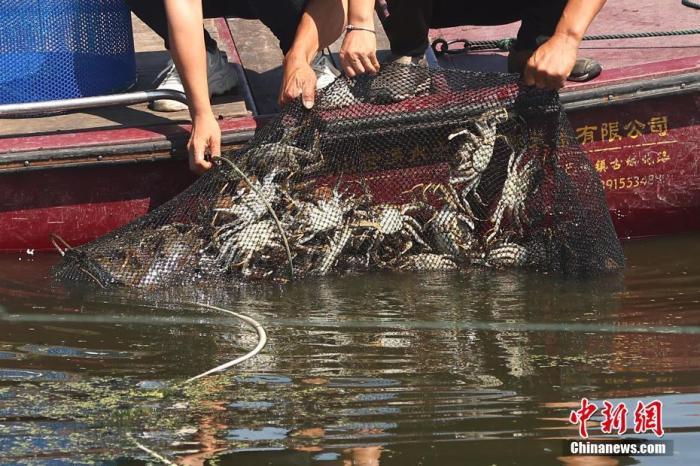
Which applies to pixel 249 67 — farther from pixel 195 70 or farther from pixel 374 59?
pixel 374 59

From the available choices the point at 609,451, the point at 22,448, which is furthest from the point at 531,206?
the point at 22,448

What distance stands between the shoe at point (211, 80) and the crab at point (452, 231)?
1249mm

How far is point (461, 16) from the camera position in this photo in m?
4.99

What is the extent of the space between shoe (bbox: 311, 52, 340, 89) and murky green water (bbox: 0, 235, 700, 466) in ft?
3.47

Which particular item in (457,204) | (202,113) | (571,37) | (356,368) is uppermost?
(571,37)

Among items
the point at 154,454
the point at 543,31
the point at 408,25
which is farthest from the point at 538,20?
the point at 154,454

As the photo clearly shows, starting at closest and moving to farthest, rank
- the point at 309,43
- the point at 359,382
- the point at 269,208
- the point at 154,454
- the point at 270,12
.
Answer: the point at 154,454, the point at 359,382, the point at 269,208, the point at 309,43, the point at 270,12

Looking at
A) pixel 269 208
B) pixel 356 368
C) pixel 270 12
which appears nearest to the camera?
pixel 356 368

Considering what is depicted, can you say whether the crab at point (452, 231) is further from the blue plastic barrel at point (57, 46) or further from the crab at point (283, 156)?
the blue plastic barrel at point (57, 46)

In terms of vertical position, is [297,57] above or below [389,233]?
above

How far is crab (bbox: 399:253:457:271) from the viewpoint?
4422 millimetres

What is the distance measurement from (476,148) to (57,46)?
71.7 inches

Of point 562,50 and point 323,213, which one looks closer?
point 562,50

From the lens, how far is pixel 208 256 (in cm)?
434
